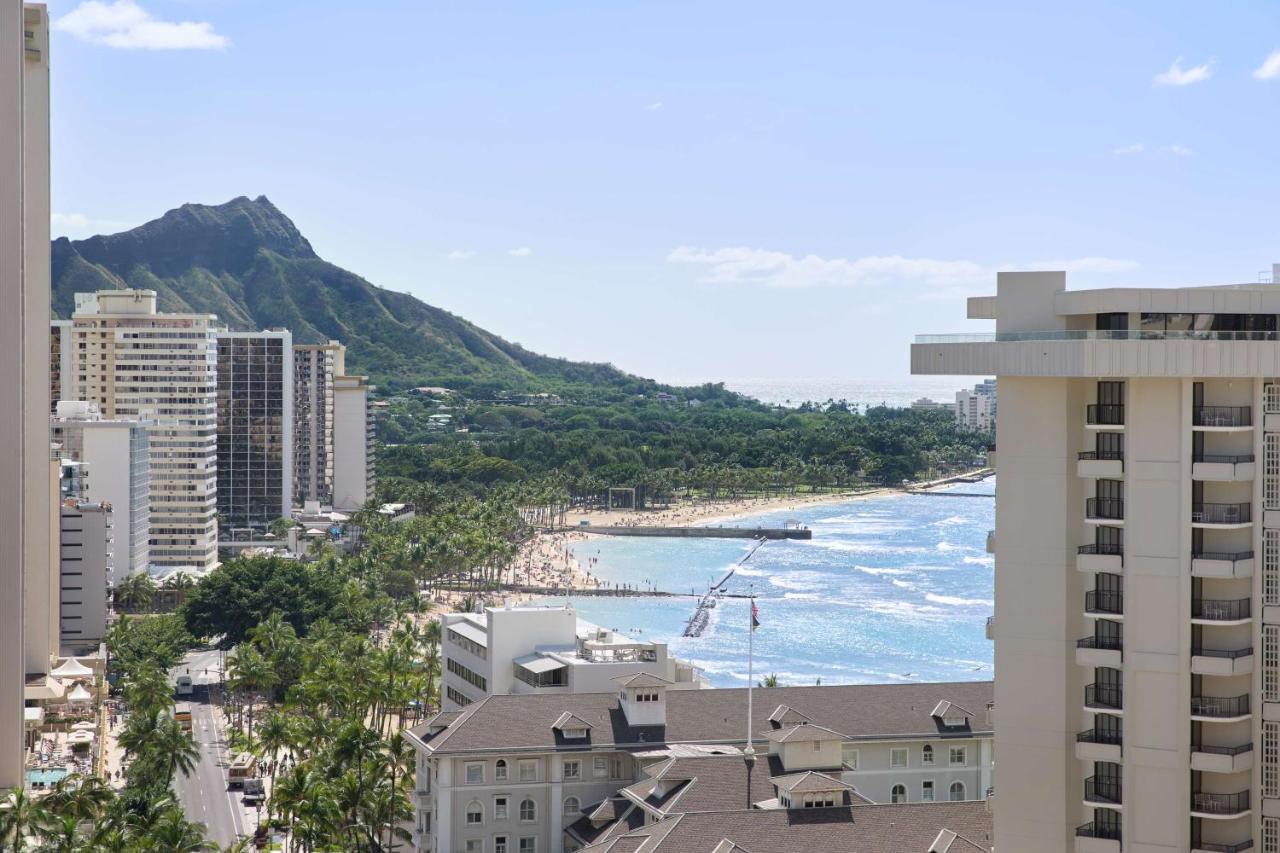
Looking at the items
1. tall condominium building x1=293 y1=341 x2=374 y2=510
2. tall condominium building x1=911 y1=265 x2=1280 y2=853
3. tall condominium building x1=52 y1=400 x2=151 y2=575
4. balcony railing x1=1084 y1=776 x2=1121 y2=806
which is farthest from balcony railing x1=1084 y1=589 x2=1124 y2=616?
tall condominium building x1=293 y1=341 x2=374 y2=510

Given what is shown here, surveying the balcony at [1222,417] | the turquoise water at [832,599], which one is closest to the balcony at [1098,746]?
the balcony at [1222,417]

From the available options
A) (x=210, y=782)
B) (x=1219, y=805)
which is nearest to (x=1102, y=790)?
(x=1219, y=805)

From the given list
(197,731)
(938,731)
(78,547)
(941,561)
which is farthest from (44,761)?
(941,561)

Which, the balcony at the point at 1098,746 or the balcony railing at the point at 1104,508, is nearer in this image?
the balcony at the point at 1098,746

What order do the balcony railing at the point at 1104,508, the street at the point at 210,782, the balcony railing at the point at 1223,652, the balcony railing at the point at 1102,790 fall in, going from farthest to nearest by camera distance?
the street at the point at 210,782 < the balcony railing at the point at 1104,508 < the balcony railing at the point at 1102,790 < the balcony railing at the point at 1223,652

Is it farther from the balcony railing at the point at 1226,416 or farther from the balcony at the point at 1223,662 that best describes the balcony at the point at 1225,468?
the balcony at the point at 1223,662

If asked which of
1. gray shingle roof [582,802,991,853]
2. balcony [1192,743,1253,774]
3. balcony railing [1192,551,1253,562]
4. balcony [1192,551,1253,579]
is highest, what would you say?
balcony railing [1192,551,1253,562]

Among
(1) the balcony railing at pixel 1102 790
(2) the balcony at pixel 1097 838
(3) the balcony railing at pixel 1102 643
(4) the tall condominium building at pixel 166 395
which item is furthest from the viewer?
(4) the tall condominium building at pixel 166 395

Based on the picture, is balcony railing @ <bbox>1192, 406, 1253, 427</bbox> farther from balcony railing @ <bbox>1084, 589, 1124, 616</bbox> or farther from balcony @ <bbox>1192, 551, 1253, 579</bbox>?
balcony railing @ <bbox>1084, 589, 1124, 616</bbox>
